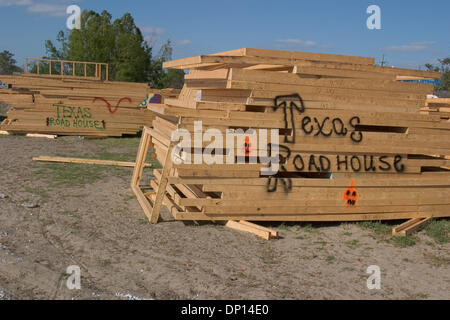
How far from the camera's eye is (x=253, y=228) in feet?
21.8

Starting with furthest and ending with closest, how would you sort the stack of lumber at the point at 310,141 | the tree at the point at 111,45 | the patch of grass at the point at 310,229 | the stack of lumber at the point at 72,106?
the tree at the point at 111,45, the stack of lumber at the point at 72,106, the patch of grass at the point at 310,229, the stack of lumber at the point at 310,141

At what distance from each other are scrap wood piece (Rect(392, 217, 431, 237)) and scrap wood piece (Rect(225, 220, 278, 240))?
187cm

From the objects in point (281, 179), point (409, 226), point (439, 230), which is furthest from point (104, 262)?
point (439, 230)

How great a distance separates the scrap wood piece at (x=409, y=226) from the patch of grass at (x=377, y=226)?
0.51 ft

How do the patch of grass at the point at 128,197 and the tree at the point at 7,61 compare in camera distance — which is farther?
the tree at the point at 7,61

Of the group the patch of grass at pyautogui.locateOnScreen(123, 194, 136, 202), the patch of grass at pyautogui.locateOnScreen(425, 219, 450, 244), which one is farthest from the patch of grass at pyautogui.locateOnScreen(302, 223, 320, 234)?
the patch of grass at pyautogui.locateOnScreen(123, 194, 136, 202)

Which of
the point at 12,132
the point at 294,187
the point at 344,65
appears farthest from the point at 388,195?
the point at 12,132

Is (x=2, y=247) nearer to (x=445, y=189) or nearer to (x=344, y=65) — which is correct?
(x=344, y=65)

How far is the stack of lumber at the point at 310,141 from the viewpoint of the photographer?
21.3 ft

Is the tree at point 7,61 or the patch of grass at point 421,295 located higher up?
the tree at point 7,61

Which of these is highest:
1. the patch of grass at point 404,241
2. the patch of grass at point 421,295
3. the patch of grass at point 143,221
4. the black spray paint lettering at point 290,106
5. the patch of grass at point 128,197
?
the black spray paint lettering at point 290,106

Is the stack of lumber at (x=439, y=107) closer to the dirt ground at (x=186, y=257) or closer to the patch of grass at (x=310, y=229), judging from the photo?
the dirt ground at (x=186, y=257)

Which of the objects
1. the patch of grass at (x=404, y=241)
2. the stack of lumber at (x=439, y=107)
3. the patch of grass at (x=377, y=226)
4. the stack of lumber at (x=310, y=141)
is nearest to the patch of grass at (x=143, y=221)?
the stack of lumber at (x=310, y=141)

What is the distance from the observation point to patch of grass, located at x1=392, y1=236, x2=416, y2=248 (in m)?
6.46
